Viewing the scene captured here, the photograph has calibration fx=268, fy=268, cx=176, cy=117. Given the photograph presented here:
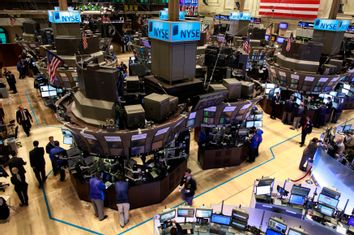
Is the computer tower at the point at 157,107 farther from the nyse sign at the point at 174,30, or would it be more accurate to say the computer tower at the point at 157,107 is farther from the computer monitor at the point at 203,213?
the computer monitor at the point at 203,213

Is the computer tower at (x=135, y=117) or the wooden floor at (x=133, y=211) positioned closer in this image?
the computer tower at (x=135, y=117)

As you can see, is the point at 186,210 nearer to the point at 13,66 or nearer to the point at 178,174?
the point at 178,174

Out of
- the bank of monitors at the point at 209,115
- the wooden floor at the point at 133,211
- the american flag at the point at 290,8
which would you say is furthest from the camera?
the american flag at the point at 290,8

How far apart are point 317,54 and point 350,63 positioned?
4552mm

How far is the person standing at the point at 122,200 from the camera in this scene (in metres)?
7.91

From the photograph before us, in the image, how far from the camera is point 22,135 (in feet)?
44.2

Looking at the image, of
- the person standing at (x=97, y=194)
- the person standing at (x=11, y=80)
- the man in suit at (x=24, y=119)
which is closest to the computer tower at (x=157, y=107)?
the person standing at (x=97, y=194)

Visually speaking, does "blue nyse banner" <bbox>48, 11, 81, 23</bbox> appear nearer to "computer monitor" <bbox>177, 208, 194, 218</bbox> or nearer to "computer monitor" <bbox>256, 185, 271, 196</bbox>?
"computer monitor" <bbox>177, 208, 194, 218</bbox>

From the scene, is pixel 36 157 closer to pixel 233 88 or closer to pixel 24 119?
pixel 24 119

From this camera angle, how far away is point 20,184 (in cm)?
853

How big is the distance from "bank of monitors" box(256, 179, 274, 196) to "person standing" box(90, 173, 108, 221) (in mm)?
4650

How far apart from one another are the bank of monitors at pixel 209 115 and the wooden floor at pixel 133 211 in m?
2.08

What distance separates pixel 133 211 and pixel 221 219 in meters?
3.38

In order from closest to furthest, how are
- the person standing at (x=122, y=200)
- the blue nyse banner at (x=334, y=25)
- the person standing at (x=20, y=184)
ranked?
the person standing at (x=122, y=200) → the person standing at (x=20, y=184) → the blue nyse banner at (x=334, y=25)
